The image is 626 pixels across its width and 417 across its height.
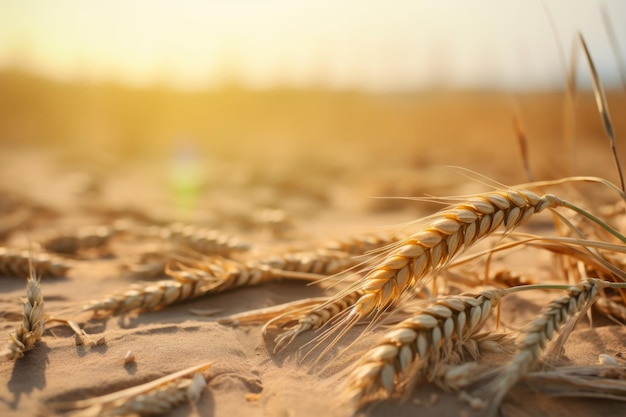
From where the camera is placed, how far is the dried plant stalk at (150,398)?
1146 millimetres

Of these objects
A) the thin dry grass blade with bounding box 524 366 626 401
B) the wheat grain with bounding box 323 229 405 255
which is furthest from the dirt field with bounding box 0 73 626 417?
the wheat grain with bounding box 323 229 405 255

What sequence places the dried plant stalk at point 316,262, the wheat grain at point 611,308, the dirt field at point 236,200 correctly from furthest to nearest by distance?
the dried plant stalk at point 316,262 < the wheat grain at point 611,308 < the dirt field at point 236,200

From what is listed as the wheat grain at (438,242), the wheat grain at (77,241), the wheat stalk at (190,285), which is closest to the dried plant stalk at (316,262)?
the wheat stalk at (190,285)

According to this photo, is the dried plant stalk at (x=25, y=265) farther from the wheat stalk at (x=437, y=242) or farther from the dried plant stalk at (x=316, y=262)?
the wheat stalk at (x=437, y=242)

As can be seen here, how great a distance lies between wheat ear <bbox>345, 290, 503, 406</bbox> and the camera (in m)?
1.14

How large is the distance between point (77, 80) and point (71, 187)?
32.3ft

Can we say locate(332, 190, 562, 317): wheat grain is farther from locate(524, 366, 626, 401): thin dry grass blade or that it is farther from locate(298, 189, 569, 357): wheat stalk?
locate(524, 366, 626, 401): thin dry grass blade

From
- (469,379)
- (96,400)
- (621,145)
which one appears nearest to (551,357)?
(469,379)

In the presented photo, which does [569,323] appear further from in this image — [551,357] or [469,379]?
[469,379]

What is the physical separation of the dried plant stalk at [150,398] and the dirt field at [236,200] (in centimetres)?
4

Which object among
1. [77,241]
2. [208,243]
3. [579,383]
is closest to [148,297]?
[208,243]

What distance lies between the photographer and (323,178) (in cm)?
670

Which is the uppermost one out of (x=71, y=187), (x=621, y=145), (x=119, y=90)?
(x=119, y=90)

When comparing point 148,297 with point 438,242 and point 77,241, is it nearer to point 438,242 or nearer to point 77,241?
point 438,242
